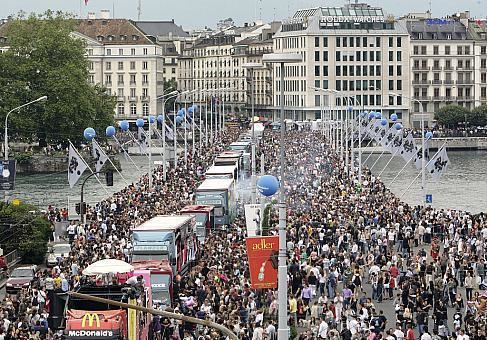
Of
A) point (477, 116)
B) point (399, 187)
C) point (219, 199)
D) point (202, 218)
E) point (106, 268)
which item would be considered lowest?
point (399, 187)

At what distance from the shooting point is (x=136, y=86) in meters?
154

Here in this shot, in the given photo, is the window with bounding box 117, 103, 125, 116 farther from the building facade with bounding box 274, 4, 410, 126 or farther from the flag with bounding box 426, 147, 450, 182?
the flag with bounding box 426, 147, 450, 182

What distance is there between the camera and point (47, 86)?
→ 105 metres

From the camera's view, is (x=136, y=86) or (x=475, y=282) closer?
(x=475, y=282)

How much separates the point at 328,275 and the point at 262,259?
10.1m

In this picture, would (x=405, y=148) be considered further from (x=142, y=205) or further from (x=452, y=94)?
(x=452, y=94)

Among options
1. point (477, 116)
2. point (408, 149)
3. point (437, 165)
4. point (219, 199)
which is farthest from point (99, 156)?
point (477, 116)

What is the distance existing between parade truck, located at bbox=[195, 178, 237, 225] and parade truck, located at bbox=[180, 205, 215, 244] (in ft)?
5.47

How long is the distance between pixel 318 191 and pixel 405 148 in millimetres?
7698

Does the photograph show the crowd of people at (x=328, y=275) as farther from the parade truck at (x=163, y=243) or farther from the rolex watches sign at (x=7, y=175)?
the rolex watches sign at (x=7, y=175)

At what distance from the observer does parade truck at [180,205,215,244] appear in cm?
4516

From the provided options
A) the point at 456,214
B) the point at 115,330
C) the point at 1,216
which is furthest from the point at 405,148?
the point at 115,330

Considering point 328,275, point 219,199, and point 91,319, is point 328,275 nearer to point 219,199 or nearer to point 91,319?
point 91,319

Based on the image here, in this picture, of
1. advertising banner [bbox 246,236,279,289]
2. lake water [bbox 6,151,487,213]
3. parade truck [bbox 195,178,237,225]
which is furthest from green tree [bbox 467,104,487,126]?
advertising banner [bbox 246,236,279,289]
